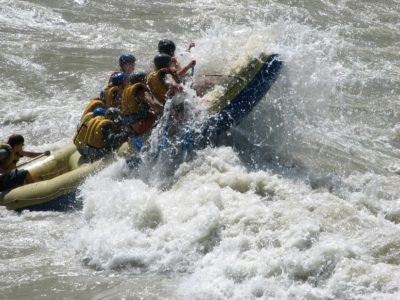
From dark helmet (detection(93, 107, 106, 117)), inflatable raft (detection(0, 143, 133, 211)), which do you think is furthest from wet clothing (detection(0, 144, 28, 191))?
dark helmet (detection(93, 107, 106, 117))

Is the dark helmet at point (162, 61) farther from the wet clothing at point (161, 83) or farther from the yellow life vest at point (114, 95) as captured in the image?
the yellow life vest at point (114, 95)

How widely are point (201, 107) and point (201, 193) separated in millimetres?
1089

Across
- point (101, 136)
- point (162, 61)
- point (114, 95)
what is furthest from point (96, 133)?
point (162, 61)

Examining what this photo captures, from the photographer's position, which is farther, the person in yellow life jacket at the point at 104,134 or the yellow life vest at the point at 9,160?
the yellow life vest at the point at 9,160

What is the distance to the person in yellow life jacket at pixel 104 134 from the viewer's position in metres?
6.81

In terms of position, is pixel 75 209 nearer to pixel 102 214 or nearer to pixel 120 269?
pixel 102 214

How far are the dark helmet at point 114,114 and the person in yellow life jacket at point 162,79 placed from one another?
1.46 feet

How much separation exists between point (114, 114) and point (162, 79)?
653mm

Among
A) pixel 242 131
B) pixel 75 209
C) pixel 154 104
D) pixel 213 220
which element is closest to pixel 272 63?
pixel 242 131

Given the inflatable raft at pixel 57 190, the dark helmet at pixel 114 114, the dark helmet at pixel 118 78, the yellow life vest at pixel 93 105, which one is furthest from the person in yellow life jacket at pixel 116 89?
the inflatable raft at pixel 57 190

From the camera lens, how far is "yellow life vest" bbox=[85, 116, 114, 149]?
6797 millimetres

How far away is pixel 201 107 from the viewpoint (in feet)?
21.6

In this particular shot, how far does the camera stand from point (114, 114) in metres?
6.90

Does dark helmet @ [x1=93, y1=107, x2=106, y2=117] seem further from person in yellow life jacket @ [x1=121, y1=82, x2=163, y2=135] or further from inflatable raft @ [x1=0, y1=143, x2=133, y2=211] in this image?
inflatable raft @ [x1=0, y1=143, x2=133, y2=211]
